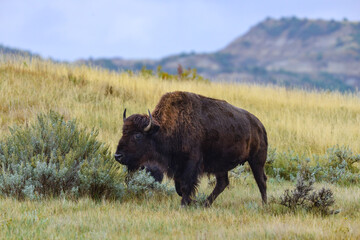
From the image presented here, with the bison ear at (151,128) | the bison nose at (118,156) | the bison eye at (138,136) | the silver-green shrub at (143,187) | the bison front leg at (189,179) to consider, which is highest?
the bison ear at (151,128)

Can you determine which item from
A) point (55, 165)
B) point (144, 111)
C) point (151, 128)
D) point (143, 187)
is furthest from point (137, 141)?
point (144, 111)

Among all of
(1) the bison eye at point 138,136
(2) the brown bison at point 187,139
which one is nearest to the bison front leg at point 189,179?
(2) the brown bison at point 187,139

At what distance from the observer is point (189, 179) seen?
7.08 m

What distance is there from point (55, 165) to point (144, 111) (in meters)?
7.72

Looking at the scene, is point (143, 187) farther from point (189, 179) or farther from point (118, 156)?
point (118, 156)

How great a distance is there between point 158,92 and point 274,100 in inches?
178

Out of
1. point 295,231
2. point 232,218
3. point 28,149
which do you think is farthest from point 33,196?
point 295,231

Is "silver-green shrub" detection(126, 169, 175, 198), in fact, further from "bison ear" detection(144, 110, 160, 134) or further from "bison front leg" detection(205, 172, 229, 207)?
"bison ear" detection(144, 110, 160, 134)

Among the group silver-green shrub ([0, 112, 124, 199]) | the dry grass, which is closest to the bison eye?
silver-green shrub ([0, 112, 124, 199])

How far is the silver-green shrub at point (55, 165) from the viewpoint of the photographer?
727 centimetres

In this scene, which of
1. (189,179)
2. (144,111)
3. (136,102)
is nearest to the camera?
(189,179)

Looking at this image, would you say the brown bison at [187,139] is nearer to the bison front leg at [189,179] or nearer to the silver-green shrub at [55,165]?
the bison front leg at [189,179]

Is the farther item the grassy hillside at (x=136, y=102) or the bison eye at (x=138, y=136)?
the grassy hillside at (x=136, y=102)

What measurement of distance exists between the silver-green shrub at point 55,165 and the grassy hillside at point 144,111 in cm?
39
